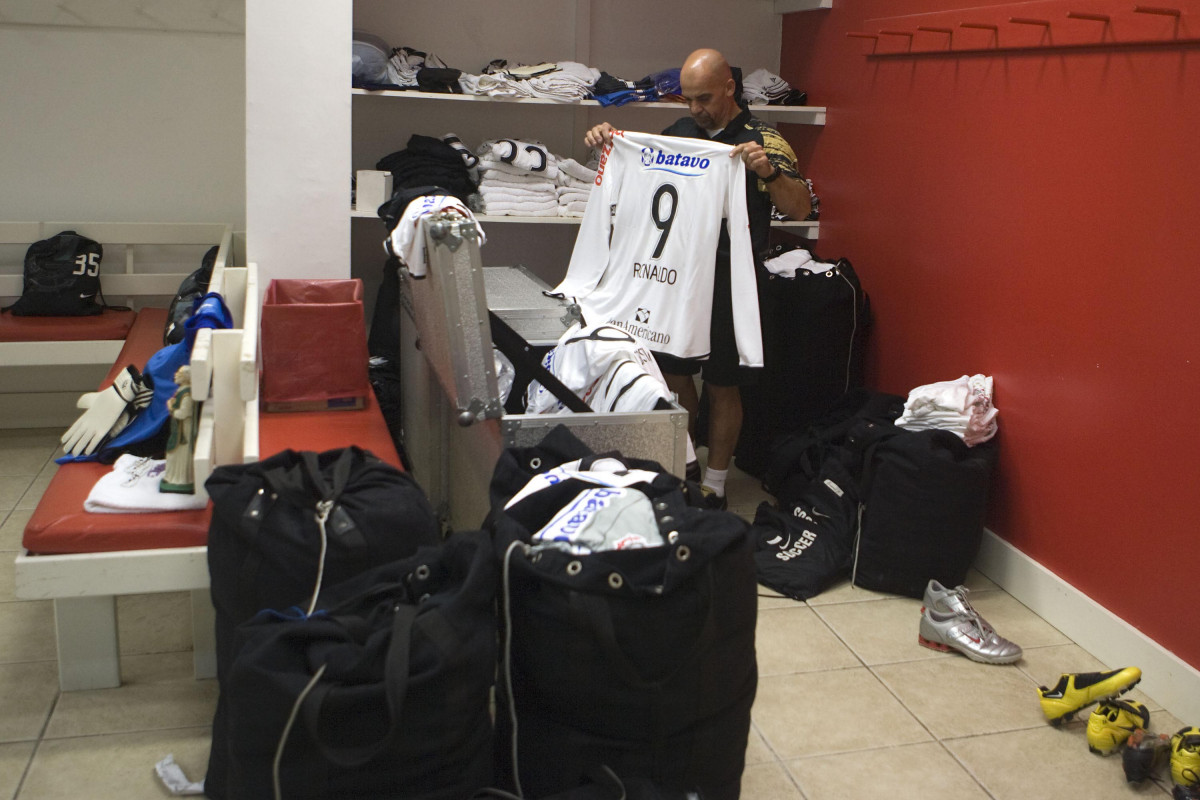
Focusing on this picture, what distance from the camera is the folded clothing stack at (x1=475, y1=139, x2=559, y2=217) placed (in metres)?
4.39

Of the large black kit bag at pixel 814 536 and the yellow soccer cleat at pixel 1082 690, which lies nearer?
the yellow soccer cleat at pixel 1082 690

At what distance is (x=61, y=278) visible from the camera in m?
4.28

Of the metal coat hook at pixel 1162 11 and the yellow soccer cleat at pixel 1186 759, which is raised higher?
the metal coat hook at pixel 1162 11

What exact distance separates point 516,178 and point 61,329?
1.85m

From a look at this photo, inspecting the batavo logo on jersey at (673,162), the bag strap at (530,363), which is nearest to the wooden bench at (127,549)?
A: the bag strap at (530,363)

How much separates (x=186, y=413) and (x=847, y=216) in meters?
2.82

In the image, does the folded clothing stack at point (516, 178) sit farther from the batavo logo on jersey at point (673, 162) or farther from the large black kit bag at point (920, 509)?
the large black kit bag at point (920, 509)

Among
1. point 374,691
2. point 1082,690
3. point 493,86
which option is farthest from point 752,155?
point 374,691

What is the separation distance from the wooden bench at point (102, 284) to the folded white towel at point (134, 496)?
1.73m

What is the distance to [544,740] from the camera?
6.37ft

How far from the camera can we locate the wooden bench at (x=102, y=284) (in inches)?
170

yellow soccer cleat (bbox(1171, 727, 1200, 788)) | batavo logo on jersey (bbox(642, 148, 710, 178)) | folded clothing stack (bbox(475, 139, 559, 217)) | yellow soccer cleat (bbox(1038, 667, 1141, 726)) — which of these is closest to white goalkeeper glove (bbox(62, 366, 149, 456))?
batavo logo on jersey (bbox(642, 148, 710, 178))

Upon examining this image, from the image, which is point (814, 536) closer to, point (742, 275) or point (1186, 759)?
point (742, 275)

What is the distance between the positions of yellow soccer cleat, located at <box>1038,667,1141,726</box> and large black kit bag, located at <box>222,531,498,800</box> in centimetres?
156
